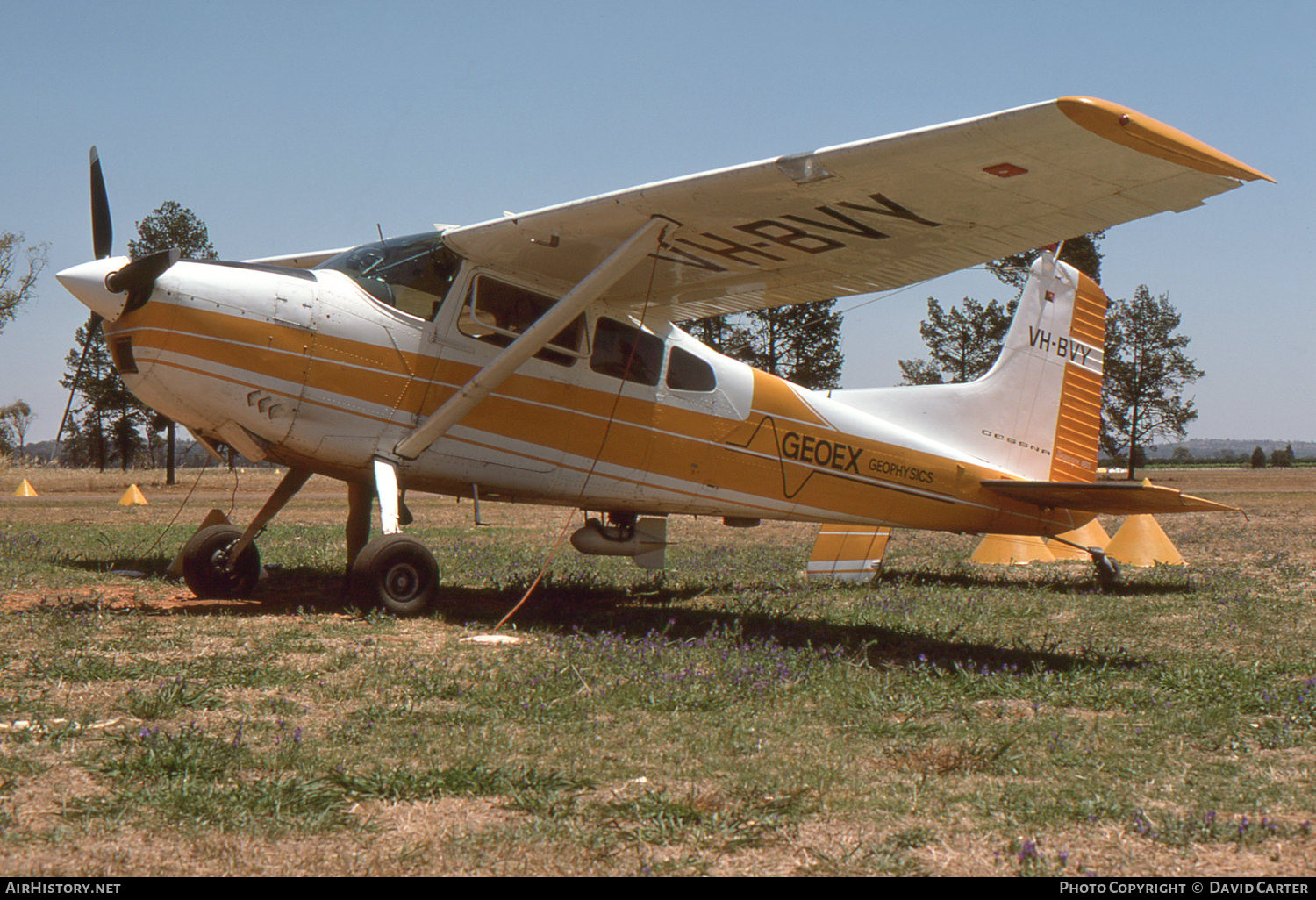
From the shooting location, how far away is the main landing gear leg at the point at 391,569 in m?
6.80

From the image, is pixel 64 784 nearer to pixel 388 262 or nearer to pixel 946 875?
pixel 946 875

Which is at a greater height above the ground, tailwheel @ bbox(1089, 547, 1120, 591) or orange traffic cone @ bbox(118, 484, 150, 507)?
tailwheel @ bbox(1089, 547, 1120, 591)

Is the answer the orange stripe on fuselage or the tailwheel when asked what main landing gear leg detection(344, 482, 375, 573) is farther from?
the tailwheel

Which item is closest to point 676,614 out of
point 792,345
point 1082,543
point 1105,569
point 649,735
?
point 649,735

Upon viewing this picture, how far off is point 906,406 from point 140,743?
8.08 m

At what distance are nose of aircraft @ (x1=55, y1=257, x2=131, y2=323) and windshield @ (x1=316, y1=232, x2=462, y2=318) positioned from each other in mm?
1615

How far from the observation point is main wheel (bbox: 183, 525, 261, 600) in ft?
26.3

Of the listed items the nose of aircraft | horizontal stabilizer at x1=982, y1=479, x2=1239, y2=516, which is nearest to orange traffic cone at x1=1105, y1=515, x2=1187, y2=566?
horizontal stabilizer at x1=982, y1=479, x2=1239, y2=516

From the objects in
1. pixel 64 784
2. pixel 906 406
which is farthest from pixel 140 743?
pixel 906 406

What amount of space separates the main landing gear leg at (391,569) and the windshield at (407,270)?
1334mm

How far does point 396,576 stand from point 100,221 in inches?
145

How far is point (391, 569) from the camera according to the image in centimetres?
691
